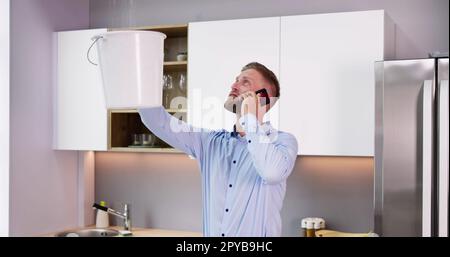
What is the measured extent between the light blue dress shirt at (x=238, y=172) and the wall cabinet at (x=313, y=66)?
0.10 meters

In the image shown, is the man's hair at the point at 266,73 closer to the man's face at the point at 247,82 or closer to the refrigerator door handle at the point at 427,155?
the man's face at the point at 247,82

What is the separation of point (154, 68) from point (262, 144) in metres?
0.28

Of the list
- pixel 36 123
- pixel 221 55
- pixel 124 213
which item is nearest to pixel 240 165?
pixel 221 55

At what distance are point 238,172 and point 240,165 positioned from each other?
0.6 inches

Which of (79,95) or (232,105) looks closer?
(232,105)

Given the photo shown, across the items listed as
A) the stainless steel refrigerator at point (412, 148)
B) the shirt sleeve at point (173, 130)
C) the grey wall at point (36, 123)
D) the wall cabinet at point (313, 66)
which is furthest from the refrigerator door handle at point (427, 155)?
the grey wall at point (36, 123)

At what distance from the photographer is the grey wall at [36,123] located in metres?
1.41

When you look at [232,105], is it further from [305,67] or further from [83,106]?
[83,106]

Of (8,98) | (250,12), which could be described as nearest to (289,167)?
(250,12)

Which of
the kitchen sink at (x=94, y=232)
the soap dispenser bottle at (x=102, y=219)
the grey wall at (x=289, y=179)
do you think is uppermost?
the grey wall at (x=289, y=179)

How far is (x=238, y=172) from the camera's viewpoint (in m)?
1.13

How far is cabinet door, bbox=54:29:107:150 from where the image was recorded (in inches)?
55.8
